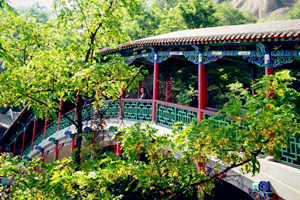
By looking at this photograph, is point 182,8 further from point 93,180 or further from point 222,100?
point 93,180

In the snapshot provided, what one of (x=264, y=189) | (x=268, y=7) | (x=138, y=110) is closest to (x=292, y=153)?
(x=264, y=189)

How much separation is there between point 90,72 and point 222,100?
1432 centimetres

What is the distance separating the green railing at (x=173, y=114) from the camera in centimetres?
632

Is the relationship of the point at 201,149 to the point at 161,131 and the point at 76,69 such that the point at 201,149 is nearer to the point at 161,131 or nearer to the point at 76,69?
the point at 76,69

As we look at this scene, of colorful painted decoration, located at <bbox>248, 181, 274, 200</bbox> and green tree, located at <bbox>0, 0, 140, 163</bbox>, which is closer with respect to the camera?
green tree, located at <bbox>0, 0, 140, 163</bbox>

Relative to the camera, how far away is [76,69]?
4105mm

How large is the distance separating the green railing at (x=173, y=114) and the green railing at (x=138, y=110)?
0.45 metres

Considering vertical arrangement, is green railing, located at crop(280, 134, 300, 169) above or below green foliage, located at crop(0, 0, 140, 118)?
below

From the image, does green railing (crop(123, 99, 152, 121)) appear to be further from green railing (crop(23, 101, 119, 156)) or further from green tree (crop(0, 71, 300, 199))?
green tree (crop(0, 71, 300, 199))

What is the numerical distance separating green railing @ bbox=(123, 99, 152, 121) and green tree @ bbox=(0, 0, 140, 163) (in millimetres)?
2887

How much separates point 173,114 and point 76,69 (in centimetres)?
344

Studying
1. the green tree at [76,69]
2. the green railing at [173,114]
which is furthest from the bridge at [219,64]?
the green tree at [76,69]

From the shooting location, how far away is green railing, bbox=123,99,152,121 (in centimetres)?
763

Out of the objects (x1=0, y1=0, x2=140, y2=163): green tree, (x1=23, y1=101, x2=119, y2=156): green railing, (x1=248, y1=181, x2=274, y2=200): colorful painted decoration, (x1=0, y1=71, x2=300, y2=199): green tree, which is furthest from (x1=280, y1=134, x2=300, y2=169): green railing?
(x1=23, y1=101, x2=119, y2=156): green railing
